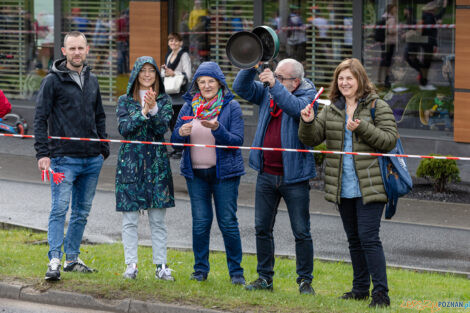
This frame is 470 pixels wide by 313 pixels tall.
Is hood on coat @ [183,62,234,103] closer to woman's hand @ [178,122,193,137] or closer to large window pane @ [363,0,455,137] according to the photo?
woman's hand @ [178,122,193,137]

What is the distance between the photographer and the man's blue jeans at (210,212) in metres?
7.73

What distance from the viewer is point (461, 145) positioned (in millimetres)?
14000

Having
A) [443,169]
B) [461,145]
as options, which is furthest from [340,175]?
[461,145]

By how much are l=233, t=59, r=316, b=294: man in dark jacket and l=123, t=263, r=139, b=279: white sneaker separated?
0.95 m

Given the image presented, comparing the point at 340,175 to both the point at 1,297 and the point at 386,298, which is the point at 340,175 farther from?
the point at 1,297

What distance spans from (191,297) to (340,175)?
145 centimetres

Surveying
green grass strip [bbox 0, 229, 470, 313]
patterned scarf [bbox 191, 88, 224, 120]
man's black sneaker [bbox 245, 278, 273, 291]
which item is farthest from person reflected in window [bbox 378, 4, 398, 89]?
man's black sneaker [bbox 245, 278, 273, 291]

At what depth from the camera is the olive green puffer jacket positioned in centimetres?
699

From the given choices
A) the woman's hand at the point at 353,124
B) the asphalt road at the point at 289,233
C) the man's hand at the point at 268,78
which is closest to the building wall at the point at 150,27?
the asphalt road at the point at 289,233

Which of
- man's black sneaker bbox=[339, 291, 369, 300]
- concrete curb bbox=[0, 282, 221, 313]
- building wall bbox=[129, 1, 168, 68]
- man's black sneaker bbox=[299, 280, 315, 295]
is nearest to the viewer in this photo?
concrete curb bbox=[0, 282, 221, 313]

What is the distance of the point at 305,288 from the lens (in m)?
7.50

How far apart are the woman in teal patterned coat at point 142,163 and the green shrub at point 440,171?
5918mm

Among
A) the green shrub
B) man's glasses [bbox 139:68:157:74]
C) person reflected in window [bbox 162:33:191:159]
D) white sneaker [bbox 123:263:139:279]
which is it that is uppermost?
person reflected in window [bbox 162:33:191:159]

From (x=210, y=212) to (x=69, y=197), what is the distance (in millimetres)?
1213
